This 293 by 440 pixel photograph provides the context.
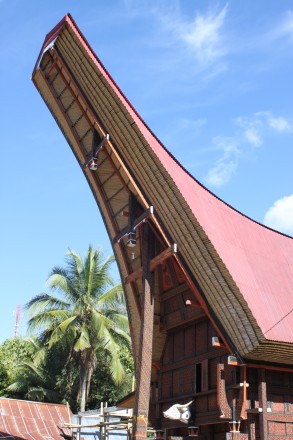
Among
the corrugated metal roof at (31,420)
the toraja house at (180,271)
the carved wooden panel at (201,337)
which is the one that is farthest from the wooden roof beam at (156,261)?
the corrugated metal roof at (31,420)

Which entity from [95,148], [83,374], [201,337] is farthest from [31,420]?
[95,148]

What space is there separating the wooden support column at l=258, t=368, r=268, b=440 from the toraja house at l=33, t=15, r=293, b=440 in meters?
0.02

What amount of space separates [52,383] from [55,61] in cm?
1614

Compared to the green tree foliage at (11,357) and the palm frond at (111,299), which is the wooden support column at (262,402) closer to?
the palm frond at (111,299)

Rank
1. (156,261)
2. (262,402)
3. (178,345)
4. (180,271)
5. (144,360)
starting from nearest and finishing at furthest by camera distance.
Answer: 1. (262,402)
2. (144,360)
3. (156,261)
4. (180,271)
5. (178,345)

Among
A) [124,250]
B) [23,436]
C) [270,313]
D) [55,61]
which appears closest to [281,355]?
[270,313]

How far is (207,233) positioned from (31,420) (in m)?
11.6

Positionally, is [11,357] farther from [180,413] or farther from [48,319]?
[180,413]

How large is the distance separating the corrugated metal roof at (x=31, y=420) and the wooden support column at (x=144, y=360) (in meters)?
7.99

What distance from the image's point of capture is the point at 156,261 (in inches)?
495

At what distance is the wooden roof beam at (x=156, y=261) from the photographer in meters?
11.9

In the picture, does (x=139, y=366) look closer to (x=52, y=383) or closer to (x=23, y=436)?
(x=23, y=436)

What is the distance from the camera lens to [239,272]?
37.1 ft

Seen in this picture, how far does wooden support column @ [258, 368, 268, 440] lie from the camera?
10859 millimetres
